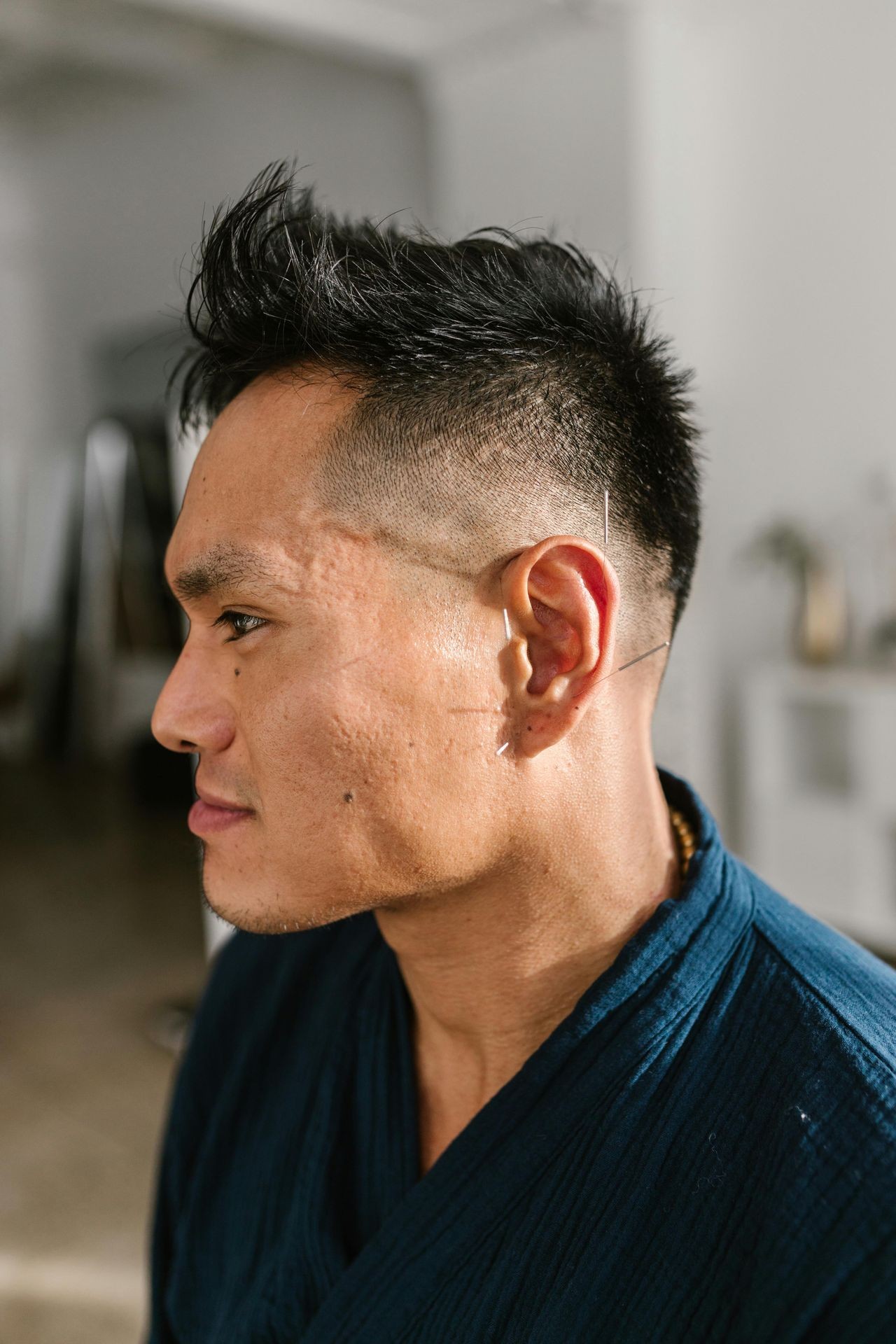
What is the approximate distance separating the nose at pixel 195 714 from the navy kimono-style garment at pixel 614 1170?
1.06 ft

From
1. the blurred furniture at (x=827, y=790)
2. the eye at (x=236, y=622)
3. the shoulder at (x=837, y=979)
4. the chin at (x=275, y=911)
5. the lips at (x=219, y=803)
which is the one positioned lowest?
the blurred furniture at (x=827, y=790)

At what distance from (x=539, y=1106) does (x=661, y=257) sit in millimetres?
3314

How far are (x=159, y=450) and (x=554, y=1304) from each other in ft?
12.7

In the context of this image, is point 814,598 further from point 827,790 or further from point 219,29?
point 219,29

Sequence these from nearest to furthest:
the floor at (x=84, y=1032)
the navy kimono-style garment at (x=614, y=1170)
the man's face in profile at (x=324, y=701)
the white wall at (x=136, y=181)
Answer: the navy kimono-style garment at (x=614, y=1170) < the man's face in profile at (x=324, y=701) < the floor at (x=84, y=1032) < the white wall at (x=136, y=181)

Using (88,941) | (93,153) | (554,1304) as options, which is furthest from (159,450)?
(554,1304)

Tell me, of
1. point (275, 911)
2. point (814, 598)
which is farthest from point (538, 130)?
point (275, 911)

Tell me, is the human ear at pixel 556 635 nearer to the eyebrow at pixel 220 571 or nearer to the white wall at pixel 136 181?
the eyebrow at pixel 220 571

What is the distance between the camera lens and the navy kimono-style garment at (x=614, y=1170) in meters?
0.65

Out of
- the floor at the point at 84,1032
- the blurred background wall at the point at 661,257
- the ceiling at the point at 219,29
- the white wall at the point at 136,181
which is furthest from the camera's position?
the white wall at the point at 136,181

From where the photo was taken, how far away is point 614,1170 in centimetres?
74

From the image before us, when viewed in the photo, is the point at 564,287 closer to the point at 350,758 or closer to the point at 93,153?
the point at 350,758

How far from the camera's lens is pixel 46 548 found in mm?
4656

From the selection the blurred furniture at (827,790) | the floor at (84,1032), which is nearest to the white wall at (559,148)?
the blurred furniture at (827,790)
